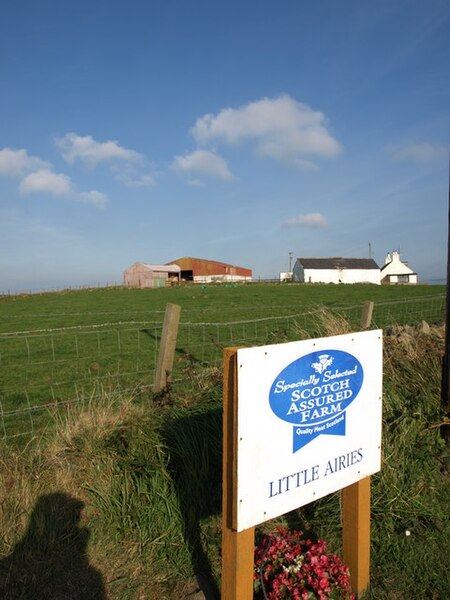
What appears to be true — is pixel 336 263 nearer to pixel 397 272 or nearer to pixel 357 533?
pixel 397 272

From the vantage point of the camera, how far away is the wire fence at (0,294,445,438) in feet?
19.0

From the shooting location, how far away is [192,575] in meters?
2.67

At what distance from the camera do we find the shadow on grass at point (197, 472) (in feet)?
9.49

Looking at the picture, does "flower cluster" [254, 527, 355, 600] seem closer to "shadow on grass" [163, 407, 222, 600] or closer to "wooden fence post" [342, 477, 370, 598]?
"wooden fence post" [342, 477, 370, 598]

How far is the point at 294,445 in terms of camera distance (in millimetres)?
2166

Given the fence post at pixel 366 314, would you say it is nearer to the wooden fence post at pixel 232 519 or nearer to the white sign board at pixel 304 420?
the white sign board at pixel 304 420

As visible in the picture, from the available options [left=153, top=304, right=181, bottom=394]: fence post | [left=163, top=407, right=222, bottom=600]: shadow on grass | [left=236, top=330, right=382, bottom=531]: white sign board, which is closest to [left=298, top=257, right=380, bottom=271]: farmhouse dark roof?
[left=153, top=304, right=181, bottom=394]: fence post

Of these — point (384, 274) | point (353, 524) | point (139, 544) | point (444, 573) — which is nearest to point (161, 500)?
point (139, 544)

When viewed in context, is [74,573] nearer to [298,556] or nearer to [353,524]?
[298,556]

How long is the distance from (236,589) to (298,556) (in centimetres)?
57

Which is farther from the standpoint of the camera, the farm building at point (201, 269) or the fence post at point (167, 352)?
the farm building at point (201, 269)

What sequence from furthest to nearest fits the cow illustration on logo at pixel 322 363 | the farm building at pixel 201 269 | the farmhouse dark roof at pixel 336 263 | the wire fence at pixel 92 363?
the farm building at pixel 201 269 < the farmhouse dark roof at pixel 336 263 < the wire fence at pixel 92 363 < the cow illustration on logo at pixel 322 363

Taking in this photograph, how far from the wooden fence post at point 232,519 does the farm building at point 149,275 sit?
2610 inches

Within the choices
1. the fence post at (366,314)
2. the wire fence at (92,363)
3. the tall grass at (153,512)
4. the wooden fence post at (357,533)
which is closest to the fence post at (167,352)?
the wire fence at (92,363)
